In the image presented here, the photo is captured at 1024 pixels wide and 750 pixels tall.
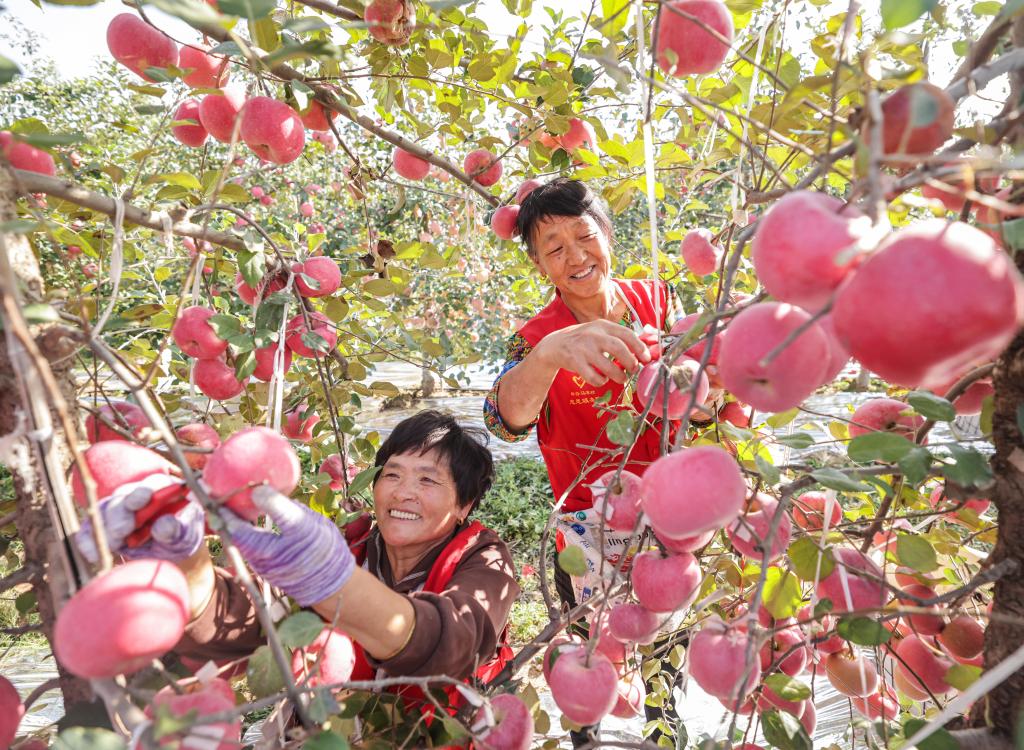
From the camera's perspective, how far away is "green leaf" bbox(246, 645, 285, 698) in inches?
21.1

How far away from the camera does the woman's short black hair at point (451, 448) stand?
1.39 m

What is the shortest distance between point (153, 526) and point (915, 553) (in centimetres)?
75

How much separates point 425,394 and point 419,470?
4767mm

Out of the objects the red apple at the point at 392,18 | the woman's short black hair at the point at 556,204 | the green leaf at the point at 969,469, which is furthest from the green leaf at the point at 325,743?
the woman's short black hair at the point at 556,204

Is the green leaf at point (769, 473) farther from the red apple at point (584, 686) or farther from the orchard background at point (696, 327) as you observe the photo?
the red apple at point (584, 686)

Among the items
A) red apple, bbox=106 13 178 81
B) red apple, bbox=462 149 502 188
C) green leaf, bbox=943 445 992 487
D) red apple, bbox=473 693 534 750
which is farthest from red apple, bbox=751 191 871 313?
red apple, bbox=462 149 502 188

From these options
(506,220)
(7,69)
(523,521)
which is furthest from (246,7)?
(523,521)

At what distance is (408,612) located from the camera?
856 mm

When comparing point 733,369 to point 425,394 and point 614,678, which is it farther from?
point 425,394

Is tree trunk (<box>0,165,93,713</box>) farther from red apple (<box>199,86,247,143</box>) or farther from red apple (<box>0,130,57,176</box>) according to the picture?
red apple (<box>199,86,247,143</box>)

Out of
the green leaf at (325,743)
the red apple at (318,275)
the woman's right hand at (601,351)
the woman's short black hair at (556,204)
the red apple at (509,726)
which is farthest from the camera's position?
the woman's short black hair at (556,204)

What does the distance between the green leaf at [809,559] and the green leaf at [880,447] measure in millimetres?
123

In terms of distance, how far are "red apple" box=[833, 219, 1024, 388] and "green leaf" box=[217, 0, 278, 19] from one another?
0.59 metres

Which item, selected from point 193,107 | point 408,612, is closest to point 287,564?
point 408,612
